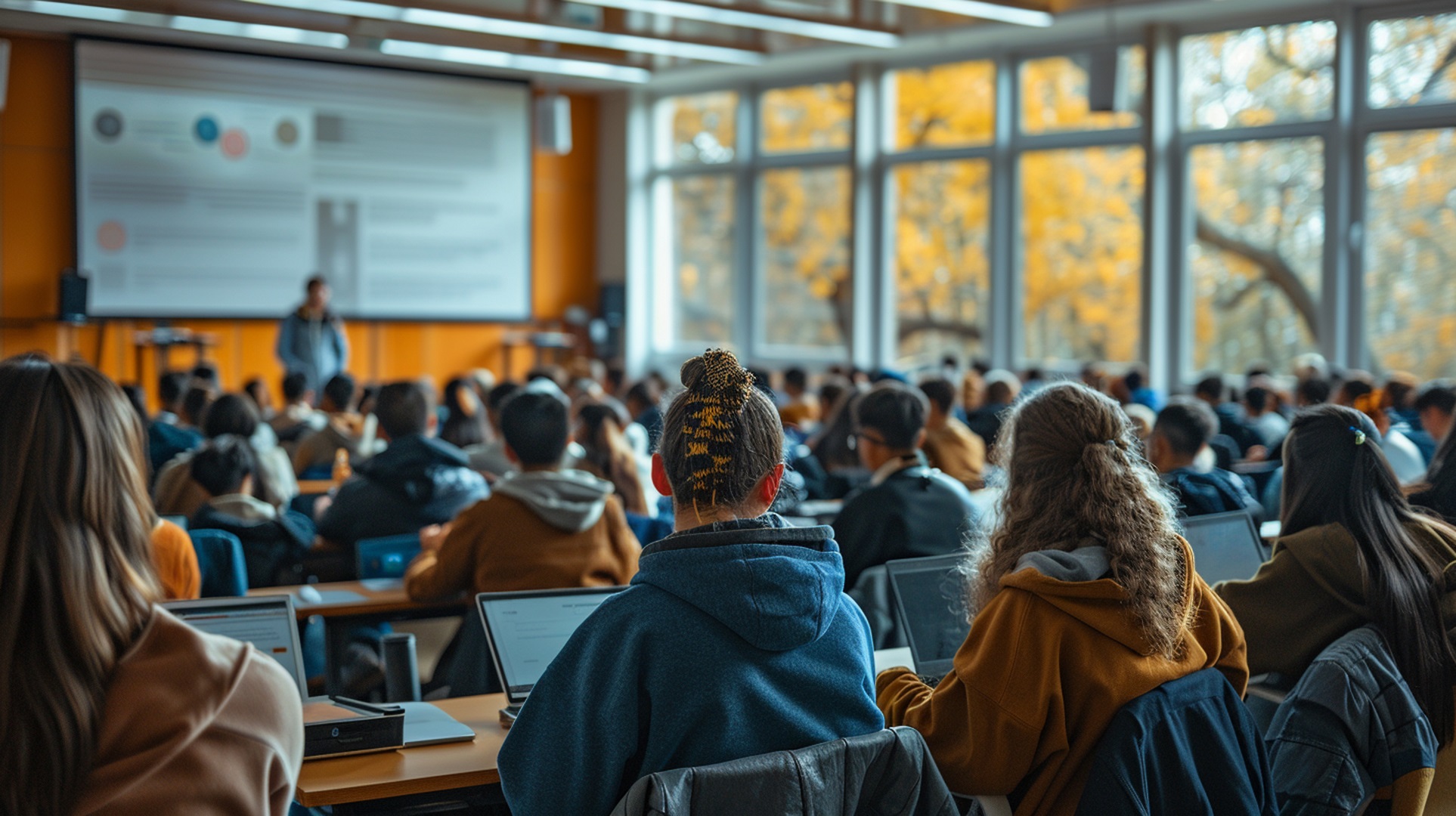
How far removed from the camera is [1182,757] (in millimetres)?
2004

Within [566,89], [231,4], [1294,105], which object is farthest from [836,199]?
[231,4]

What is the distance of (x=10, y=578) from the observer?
1.29 meters

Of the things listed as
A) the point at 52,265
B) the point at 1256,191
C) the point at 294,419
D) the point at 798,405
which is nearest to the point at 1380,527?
the point at 294,419

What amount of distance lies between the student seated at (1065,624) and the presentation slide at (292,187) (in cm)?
1055

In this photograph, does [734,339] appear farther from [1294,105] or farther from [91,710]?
[91,710]

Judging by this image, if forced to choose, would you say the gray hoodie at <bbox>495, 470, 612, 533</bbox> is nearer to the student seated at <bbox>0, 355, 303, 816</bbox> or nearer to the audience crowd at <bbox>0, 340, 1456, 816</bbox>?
the audience crowd at <bbox>0, 340, 1456, 816</bbox>

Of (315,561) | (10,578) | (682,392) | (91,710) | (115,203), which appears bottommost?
(315,561)

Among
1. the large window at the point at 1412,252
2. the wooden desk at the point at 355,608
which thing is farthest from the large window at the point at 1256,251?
the wooden desk at the point at 355,608

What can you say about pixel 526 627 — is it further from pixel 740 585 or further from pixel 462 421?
pixel 462 421

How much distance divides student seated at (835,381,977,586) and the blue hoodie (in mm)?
1790

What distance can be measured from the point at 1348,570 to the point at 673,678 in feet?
4.87

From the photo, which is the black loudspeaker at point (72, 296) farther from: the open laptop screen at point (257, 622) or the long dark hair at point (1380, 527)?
the long dark hair at point (1380, 527)

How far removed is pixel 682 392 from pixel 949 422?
4.17 m

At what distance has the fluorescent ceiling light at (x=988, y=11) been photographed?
8758 millimetres
